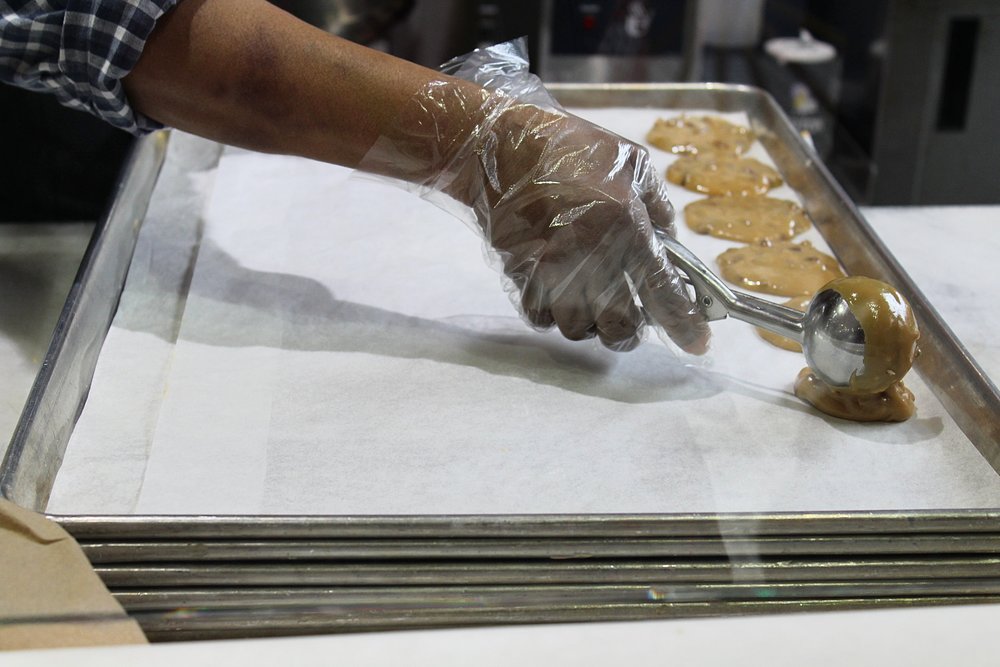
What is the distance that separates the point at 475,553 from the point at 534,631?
0.13 m

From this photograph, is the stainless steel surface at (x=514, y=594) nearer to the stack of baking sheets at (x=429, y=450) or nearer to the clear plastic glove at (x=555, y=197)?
the stack of baking sheets at (x=429, y=450)

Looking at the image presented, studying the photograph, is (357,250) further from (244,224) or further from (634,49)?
(634,49)

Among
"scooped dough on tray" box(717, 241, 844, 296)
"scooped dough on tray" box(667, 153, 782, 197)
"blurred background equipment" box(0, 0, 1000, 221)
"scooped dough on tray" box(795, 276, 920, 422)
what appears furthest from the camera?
"blurred background equipment" box(0, 0, 1000, 221)

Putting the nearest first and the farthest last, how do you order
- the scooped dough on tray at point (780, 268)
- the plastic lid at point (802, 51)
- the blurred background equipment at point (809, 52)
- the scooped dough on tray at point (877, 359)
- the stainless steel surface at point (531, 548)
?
the stainless steel surface at point (531, 548), the scooped dough on tray at point (877, 359), the scooped dough on tray at point (780, 268), the blurred background equipment at point (809, 52), the plastic lid at point (802, 51)

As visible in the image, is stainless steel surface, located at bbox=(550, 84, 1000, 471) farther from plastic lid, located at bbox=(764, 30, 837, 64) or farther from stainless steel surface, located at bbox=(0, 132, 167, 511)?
plastic lid, located at bbox=(764, 30, 837, 64)

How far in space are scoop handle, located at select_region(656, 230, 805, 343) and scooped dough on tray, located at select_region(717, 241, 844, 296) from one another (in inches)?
6.7

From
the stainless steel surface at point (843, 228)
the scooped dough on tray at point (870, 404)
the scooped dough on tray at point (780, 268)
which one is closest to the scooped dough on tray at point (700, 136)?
the stainless steel surface at point (843, 228)

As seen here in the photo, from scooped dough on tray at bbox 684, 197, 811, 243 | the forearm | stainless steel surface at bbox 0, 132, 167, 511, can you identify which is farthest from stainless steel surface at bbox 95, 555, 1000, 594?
scooped dough on tray at bbox 684, 197, 811, 243

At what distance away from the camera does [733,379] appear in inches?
35.1

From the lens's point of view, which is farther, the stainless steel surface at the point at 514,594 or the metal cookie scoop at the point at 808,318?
the metal cookie scoop at the point at 808,318

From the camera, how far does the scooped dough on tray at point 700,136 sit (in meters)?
1.31

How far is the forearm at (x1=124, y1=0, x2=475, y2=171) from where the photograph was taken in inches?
34.7

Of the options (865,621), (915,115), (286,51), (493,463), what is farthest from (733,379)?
(915,115)

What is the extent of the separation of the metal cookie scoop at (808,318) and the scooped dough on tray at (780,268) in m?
0.17
